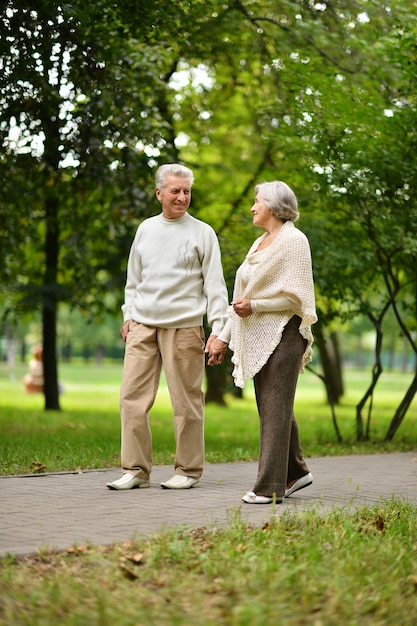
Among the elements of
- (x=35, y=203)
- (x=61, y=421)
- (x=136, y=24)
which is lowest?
(x=61, y=421)

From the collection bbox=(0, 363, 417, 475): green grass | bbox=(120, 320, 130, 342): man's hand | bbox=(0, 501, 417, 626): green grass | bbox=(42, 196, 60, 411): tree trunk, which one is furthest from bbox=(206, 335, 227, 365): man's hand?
bbox=(42, 196, 60, 411): tree trunk

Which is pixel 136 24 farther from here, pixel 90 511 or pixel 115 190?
pixel 90 511

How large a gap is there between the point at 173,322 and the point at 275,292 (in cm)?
102

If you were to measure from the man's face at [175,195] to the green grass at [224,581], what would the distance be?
2.80 m

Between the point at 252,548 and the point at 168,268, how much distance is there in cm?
298

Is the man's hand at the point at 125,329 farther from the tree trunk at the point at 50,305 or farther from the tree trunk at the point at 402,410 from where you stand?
the tree trunk at the point at 50,305

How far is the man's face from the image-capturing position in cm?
746

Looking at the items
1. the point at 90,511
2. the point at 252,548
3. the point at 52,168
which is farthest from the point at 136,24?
the point at 252,548

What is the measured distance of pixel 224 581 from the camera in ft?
14.0

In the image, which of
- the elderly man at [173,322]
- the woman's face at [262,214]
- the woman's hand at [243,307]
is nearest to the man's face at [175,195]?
the elderly man at [173,322]

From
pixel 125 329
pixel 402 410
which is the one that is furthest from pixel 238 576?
pixel 402 410

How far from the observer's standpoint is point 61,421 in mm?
17812

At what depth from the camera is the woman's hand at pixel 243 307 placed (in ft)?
22.4

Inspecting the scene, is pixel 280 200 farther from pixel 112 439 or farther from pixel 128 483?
pixel 112 439
